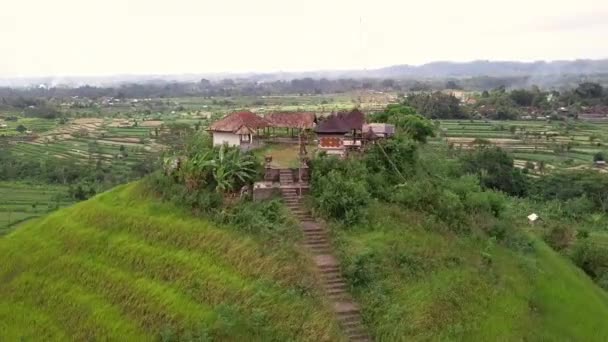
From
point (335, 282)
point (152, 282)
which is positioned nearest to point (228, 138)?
point (152, 282)

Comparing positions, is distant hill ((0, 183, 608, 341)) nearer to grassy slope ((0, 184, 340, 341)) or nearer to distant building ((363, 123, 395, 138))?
grassy slope ((0, 184, 340, 341))

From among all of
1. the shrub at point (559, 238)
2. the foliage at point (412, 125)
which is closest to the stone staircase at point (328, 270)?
the foliage at point (412, 125)

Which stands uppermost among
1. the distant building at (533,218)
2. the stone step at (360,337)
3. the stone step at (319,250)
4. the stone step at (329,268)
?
the stone step at (319,250)

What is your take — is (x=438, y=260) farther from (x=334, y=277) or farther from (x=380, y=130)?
(x=380, y=130)

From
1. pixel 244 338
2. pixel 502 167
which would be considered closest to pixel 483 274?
pixel 244 338

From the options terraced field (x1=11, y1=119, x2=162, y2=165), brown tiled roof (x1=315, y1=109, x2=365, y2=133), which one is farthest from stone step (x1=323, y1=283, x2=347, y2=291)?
terraced field (x1=11, y1=119, x2=162, y2=165)

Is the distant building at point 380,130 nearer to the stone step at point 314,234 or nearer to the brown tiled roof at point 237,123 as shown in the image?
the brown tiled roof at point 237,123
